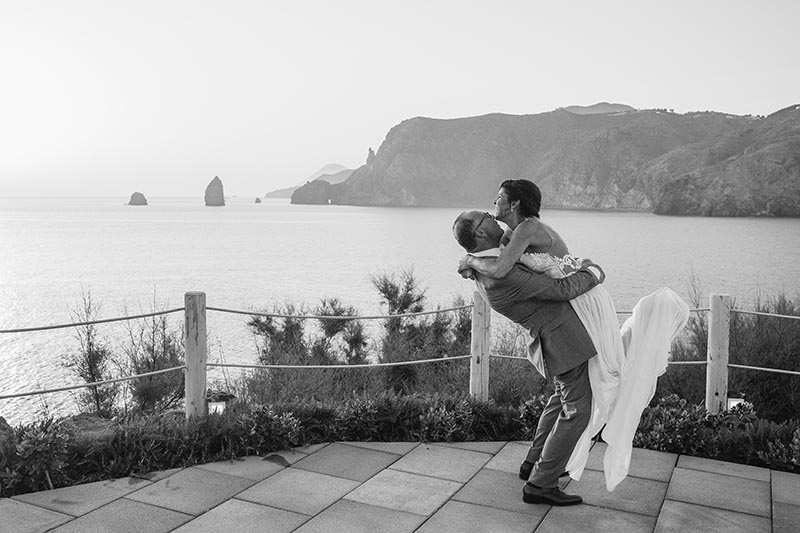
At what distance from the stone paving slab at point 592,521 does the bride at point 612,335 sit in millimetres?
193

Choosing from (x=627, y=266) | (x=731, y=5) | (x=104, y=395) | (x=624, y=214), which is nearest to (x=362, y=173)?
(x=624, y=214)

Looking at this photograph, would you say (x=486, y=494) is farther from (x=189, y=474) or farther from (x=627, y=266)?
(x=627, y=266)

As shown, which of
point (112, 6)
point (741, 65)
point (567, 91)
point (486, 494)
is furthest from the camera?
point (567, 91)

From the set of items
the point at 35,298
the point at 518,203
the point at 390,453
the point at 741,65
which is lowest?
the point at 35,298

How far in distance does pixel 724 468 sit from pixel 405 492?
1.97 meters

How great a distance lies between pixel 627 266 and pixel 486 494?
41514mm

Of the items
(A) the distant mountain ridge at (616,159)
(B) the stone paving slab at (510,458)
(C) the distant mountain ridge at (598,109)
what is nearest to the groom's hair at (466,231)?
(B) the stone paving slab at (510,458)

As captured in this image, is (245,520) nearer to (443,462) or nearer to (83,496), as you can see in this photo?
(83,496)

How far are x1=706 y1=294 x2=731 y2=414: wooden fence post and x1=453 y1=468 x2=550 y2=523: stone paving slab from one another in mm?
1937

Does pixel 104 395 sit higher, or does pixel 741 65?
pixel 741 65

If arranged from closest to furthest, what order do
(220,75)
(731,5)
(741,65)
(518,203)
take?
(518,203) → (731,5) → (741,65) → (220,75)

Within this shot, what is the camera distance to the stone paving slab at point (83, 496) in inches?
151

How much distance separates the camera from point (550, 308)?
369 cm

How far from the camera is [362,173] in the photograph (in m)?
174
